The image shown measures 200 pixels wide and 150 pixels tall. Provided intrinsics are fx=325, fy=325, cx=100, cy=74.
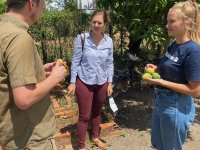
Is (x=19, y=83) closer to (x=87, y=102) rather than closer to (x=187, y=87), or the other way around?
(x=187, y=87)

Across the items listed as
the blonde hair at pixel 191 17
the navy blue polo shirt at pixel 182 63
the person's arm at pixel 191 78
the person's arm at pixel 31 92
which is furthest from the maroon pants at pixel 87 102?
the person's arm at pixel 31 92

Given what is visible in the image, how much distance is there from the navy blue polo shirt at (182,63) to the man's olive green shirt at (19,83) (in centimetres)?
117

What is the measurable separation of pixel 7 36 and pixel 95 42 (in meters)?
2.33

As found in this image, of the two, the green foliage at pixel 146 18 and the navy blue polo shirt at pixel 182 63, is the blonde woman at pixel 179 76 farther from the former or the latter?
the green foliage at pixel 146 18

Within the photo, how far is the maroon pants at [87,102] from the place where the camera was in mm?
4277

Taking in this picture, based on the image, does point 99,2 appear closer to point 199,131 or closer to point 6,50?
point 199,131

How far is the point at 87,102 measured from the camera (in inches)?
170

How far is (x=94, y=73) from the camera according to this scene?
4230mm

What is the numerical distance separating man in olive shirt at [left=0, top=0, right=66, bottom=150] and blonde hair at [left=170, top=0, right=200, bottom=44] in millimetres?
1227

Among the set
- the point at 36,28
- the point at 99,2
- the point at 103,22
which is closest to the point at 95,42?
the point at 103,22

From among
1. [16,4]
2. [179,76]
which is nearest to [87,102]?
[179,76]

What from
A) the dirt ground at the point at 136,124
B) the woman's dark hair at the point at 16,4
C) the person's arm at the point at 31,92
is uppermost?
the woman's dark hair at the point at 16,4

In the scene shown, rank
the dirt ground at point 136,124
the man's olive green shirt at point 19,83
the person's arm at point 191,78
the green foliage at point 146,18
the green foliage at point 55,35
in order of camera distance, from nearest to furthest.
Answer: the man's olive green shirt at point 19,83 → the person's arm at point 191,78 → the green foliage at point 146,18 → the dirt ground at point 136,124 → the green foliage at point 55,35

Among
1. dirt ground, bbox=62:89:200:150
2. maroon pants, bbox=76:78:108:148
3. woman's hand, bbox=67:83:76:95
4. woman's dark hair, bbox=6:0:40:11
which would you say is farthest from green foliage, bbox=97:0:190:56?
woman's dark hair, bbox=6:0:40:11
